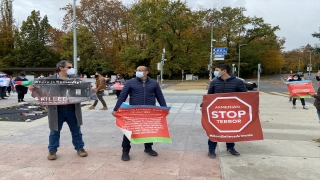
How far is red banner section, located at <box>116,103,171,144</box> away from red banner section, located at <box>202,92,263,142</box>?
91 centimetres

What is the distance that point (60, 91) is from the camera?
4.79 metres

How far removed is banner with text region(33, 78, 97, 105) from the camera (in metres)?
4.74

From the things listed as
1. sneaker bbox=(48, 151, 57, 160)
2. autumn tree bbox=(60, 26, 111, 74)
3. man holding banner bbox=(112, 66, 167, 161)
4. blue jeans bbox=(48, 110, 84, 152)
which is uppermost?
autumn tree bbox=(60, 26, 111, 74)

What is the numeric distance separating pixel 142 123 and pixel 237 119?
1731mm

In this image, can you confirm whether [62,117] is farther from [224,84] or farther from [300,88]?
[300,88]

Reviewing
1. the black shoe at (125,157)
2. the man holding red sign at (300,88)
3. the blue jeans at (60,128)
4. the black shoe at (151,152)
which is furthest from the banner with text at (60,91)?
the man holding red sign at (300,88)

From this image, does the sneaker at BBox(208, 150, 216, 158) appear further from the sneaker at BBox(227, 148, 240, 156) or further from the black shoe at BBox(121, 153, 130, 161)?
the black shoe at BBox(121, 153, 130, 161)

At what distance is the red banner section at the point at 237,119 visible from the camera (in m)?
4.90

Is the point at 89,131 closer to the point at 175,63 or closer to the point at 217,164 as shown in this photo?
the point at 217,164

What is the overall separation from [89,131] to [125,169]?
3124 mm

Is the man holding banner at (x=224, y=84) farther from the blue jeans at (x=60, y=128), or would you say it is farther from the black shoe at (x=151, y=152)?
the blue jeans at (x=60, y=128)

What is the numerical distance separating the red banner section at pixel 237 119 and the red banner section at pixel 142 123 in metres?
0.91

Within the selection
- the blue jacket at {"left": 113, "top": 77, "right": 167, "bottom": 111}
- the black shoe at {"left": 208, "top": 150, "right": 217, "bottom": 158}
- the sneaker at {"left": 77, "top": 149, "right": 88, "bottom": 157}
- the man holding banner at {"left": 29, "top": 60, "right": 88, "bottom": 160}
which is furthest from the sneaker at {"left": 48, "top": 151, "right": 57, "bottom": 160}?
the black shoe at {"left": 208, "top": 150, "right": 217, "bottom": 158}

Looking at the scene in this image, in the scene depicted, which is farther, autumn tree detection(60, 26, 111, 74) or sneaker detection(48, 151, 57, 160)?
autumn tree detection(60, 26, 111, 74)
